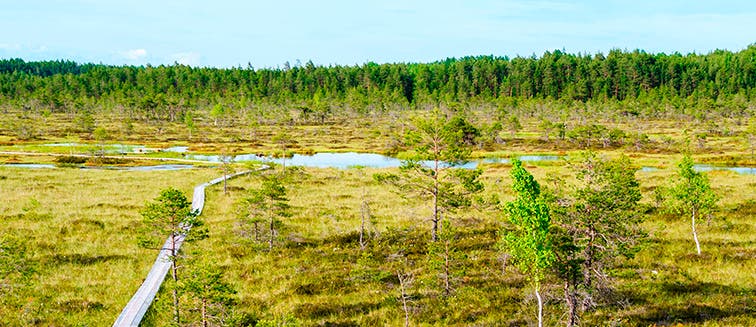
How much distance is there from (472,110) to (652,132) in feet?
179

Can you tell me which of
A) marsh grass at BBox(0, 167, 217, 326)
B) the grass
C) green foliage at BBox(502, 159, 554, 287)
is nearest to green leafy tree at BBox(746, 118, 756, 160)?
the grass

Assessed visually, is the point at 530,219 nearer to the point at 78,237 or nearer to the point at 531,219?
the point at 531,219

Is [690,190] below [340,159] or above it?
above

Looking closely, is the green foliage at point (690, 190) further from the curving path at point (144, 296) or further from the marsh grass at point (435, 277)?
the curving path at point (144, 296)

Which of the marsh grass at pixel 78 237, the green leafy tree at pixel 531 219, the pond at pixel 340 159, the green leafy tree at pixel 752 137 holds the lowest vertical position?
the pond at pixel 340 159

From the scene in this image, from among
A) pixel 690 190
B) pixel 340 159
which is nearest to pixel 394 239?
pixel 690 190

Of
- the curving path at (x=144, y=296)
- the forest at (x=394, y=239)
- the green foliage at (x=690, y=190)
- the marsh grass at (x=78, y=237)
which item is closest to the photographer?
the forest at (x=394, y=239)

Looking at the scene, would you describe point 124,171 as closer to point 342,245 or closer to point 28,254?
point 28,254

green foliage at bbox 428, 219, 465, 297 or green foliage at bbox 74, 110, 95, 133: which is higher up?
green foliage at bbox 74, 110, 95, 133

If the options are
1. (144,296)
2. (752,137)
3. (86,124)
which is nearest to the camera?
(144,296)

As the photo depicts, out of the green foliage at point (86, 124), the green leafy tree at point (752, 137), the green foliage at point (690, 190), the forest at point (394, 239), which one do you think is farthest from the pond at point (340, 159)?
the green foliage at point (690, 190)

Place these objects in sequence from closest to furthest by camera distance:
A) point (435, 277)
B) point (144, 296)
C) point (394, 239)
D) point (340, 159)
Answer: point (144, 296)
point (435, 277)
point (394, 239)
point (340, 159)

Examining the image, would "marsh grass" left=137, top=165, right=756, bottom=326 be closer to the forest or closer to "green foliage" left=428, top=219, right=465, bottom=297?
the forest

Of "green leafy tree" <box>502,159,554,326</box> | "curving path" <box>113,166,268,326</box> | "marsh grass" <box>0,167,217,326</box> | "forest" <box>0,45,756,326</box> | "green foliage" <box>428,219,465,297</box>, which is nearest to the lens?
"green leafy tree" <box>502,159,554,326</box>
